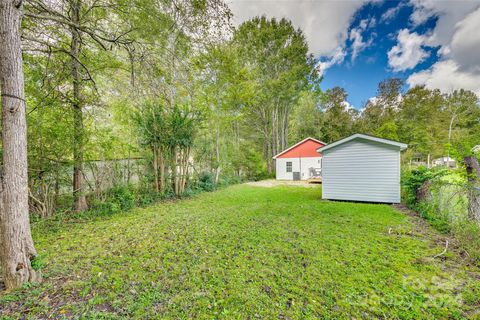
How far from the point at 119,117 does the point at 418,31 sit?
1351 centimetres

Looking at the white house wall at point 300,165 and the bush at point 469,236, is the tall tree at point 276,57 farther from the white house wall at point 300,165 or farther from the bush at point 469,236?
the bush at point 469,236

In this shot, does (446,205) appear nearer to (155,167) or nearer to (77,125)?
(155,167)

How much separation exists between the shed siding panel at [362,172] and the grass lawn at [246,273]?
2.33m

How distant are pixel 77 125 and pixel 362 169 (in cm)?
946

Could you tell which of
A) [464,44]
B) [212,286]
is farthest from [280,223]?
[464,44]

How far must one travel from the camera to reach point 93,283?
2273 millimetres

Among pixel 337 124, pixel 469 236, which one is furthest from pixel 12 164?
pixel 337 124

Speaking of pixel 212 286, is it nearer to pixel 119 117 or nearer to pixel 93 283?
pixel 93 283

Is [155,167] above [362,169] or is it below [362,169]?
above

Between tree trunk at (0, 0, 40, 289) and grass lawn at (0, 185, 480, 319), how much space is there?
0.31 meters

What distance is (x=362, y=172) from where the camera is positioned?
269 inches

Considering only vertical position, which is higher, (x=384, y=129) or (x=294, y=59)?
(x=294, y=59)

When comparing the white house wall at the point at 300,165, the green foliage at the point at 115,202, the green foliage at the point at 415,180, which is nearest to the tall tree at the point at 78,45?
the green foliage at the point at 115,202

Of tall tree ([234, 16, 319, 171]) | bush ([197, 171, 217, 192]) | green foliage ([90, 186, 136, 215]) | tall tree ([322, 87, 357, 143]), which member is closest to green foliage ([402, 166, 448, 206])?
bush ([197, 171, 217, 192])
